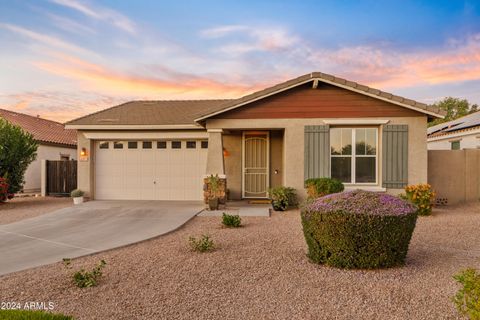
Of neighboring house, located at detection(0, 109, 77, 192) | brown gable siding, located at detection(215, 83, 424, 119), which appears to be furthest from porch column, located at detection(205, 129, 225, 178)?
neighboring house, located at detection(0, 109, 77, 192)

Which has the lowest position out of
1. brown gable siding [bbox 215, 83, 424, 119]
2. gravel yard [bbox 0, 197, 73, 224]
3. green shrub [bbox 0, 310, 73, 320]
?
gravel yard [bbox 0, 197, 73, 224]

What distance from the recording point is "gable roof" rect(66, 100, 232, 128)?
12.2m

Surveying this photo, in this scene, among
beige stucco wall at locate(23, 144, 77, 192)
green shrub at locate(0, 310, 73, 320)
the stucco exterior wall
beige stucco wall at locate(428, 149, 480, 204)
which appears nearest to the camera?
green shrub at locate(0, 310, 73, 320)

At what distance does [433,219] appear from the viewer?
8641 mm

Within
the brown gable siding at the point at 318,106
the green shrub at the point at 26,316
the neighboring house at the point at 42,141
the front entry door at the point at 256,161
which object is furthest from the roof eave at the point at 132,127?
the green shrub at the point at 26,316

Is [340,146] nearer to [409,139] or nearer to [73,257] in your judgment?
[409,139]

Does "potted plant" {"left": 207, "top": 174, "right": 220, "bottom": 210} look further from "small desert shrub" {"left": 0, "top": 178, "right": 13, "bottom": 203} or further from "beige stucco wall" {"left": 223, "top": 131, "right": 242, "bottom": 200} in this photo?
"small desert shrub" {"left": 0, "top": 178, "right": 13, "bottom": 203}

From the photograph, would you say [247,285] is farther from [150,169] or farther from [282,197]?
[150,169]

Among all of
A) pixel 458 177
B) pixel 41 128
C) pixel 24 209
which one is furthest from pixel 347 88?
pixel 41 128

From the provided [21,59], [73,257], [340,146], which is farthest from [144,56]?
[73,257]

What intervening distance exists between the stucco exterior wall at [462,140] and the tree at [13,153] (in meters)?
20.7

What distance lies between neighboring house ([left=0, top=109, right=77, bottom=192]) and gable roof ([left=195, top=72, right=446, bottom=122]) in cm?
1201

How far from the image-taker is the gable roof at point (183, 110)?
32.8ft

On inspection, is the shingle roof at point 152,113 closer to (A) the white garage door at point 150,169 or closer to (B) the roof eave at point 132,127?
(B) the roof eave at point 132,127
